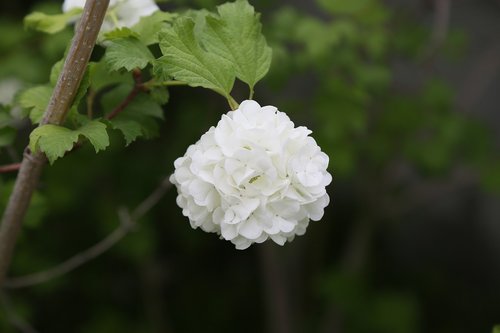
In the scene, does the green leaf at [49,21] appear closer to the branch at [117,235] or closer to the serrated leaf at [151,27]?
the serrated leaf at [151,27]

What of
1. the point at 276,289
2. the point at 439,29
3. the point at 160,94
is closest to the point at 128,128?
the point at 160,94

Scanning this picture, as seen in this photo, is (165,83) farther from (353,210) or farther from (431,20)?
(353,210)

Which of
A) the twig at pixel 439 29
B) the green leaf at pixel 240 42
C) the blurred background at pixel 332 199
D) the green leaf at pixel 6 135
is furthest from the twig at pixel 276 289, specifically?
the green leaf at pixel 240 42

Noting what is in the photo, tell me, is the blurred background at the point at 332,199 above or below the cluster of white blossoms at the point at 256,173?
below

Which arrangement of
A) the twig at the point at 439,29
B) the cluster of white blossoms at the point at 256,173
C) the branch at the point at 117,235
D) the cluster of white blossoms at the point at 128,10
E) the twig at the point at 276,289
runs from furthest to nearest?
the twig at the point at 276,289
the twig at the point at 439,29
the branch at the point at 117,235
the cluster of white blossoms at the point at 128,10
the cluster of white blossoms at the point at 256,173

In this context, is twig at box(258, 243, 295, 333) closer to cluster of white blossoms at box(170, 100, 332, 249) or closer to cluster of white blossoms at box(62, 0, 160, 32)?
cluster of white blossoms at box(62, 0, 160, 32)

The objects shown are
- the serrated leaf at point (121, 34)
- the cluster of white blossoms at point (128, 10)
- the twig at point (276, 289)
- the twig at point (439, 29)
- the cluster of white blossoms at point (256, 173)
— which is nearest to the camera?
the cluster of white blossoms at point (256, 173)

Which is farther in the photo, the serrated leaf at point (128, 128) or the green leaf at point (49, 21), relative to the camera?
the green leaf at point (49, 21)
